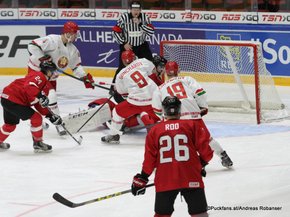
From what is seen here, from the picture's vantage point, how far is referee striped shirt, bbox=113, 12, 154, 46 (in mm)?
9922

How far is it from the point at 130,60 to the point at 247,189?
2336 millimetres

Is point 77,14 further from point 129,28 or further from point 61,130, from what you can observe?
point 61,130

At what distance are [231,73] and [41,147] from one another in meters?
2.56

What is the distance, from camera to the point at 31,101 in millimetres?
7816

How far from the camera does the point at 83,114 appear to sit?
8.91 m

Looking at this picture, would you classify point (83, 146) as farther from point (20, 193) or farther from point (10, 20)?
point (10, 20)

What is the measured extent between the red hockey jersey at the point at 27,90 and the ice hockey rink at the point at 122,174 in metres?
0.50

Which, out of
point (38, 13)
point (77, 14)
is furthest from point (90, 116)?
point (38, 13)

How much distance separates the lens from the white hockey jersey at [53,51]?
8.91 meters

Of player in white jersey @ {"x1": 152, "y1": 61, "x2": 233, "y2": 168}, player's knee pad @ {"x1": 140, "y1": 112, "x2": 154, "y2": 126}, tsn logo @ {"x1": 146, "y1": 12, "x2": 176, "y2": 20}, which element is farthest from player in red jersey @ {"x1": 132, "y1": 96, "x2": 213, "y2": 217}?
tsn logo @ {"x1": 146, "y1": 12, "x2": 176, "y2": 20}

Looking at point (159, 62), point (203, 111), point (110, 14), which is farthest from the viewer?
point (110, 14)

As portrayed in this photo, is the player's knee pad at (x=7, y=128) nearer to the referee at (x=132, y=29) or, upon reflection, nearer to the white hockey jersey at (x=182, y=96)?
the white hockey jersey at (x=182, y=96)

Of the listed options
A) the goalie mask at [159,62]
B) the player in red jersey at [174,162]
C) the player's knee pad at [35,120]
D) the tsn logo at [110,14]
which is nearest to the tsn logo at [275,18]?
the tsn logo at [110,14]

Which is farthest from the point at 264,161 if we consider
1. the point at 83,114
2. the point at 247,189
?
the point at 83,114
